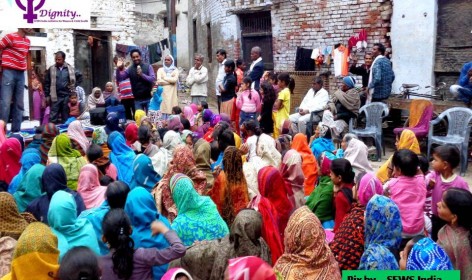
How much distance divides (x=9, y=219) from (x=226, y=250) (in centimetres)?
152

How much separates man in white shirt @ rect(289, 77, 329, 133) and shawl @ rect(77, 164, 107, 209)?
547 centimetres

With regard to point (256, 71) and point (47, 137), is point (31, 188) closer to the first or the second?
point (47, 137)

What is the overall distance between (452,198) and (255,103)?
6.41m

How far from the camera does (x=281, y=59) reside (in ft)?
48.0

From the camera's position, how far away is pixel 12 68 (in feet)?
28.0

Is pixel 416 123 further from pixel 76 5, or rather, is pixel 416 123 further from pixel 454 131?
pixel 76 5

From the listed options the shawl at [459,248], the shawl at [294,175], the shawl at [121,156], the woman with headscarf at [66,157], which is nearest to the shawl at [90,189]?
the woman with headscarf at [66,157]

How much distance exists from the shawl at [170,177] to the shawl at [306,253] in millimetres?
1686

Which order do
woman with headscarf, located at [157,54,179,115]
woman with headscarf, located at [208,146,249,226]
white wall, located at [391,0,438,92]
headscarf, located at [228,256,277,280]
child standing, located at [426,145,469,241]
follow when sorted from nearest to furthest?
headscarf, located at [228,256,277,280], child standing, located at [426,145,469,241], woman with headscarf, located at [208,146,249,226], white wall, located at [391,0,438,92], woman with headscarf, located at [157,54,179,115]

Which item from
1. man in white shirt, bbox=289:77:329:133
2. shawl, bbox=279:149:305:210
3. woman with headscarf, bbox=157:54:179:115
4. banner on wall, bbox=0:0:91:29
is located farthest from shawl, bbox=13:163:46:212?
woman with headscarf, bbox=157:54:179:115

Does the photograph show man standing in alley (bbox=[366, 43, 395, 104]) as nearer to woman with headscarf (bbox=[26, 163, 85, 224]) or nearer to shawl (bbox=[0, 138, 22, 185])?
shawl (bbox=[0, 138, 22, 185])

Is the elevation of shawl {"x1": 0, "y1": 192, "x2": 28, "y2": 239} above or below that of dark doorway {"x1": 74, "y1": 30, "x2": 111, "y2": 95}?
→ below

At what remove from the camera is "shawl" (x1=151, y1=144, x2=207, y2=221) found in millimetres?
5035

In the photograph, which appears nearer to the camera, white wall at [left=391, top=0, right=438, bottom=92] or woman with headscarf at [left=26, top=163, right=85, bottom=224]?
woman with headscarf at [left=26, top=163, right=85, bottom=224]
